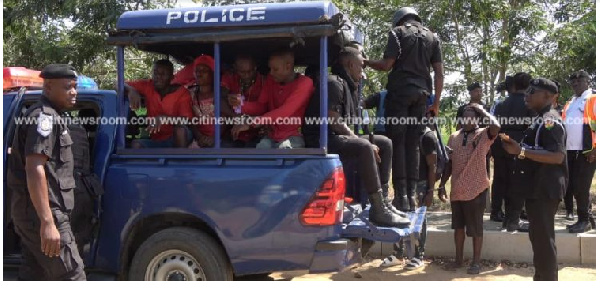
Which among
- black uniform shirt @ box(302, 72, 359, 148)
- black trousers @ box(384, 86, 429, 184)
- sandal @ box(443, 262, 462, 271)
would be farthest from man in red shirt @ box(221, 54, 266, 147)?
sandal @ box(443, 262, 462, 271)

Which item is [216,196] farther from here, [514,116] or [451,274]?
[514,116]

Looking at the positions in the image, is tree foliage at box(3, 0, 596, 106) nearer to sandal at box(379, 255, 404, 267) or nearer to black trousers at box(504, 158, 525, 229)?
black trousers at box(504, 158, 525, 229)

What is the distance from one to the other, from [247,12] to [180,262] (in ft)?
5.54

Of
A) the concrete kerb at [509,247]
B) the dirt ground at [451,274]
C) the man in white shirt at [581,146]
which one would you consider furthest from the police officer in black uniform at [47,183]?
the man in white shirt at [581,146]

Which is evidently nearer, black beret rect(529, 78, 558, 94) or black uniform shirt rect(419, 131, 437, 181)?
black beret rect(529, 78, 558, 94)

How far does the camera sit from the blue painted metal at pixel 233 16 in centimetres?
382

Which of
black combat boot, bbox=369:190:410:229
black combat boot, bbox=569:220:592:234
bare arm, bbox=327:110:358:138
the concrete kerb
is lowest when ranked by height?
the concrete kerb

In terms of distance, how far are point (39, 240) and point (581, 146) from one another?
535 centimetres

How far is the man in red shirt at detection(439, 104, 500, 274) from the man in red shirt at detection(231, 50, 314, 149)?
6.08ft

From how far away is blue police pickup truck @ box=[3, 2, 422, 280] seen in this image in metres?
3.67

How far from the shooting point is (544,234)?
4336 millimetres

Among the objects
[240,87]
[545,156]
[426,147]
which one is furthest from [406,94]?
[240,87]

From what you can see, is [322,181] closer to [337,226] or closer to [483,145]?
[337,226]
